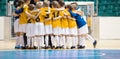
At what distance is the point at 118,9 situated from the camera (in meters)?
25.3

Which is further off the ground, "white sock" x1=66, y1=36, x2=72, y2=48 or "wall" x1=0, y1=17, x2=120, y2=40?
"wall" x1=0, y1=17, x2=120, y2=40

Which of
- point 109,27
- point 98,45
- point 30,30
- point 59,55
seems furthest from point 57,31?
point 109,27

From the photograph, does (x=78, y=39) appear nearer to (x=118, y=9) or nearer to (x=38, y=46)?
(x=38, y=46)

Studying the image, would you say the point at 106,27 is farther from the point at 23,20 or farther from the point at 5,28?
the point at 23,20

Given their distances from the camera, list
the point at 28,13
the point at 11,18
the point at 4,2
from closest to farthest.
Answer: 1. the point at 28,13
2. the point at 11,18
3. the point at 4,2

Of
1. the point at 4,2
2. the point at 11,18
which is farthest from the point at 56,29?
the point at 4,2

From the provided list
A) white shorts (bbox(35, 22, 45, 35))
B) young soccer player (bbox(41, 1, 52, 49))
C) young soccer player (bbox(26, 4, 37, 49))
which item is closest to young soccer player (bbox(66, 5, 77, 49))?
young soccer player (bbox(41, 1, 52, 49))

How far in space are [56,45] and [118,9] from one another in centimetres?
1001

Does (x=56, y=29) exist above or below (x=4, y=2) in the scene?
below

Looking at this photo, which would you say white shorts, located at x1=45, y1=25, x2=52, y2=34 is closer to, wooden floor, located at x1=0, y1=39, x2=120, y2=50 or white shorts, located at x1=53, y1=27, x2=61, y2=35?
white shorts, located at x1=53, y1=27, x2=61, y2=35

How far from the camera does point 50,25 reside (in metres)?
16.1

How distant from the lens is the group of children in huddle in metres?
16.0

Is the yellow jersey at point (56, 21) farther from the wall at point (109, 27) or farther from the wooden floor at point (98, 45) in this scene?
the wall at point (109, 27)

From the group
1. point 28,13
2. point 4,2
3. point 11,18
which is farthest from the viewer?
point 4,2
